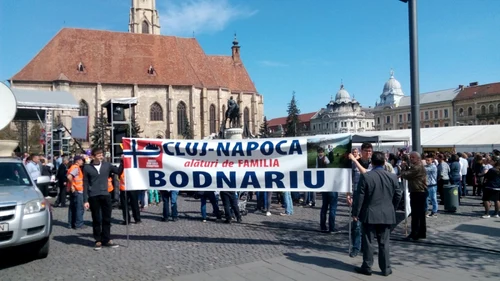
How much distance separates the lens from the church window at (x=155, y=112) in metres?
53.5

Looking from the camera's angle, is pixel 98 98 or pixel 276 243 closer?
pixel 276 243

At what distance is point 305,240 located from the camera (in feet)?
24.9

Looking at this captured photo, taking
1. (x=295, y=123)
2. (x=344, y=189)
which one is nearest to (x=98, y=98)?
(x=295, y=123)

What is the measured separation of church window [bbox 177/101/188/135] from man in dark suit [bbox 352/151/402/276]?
50.7 meters

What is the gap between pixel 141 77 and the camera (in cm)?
5284

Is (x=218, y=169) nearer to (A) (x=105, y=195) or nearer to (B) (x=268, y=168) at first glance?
(B) (x=268, y=168)

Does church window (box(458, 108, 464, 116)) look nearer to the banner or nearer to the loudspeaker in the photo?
the loudspeaker

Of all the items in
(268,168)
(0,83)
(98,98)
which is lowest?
(268,168)

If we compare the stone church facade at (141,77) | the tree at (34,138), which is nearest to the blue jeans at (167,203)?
the tree at (34,138)

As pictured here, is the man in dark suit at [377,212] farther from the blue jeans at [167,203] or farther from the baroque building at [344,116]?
the baroque building at [344,116]

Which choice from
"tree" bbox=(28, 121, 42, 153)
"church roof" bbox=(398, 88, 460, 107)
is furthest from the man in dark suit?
"church roof" bbox=(398, 88, 460, 107)

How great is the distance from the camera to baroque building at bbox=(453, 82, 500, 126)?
76.1 m

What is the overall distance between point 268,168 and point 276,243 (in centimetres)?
148

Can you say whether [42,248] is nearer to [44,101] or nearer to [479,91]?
[44,101]
